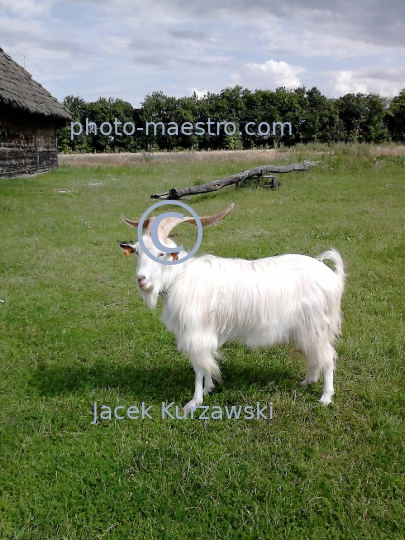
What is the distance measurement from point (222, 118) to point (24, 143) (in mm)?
11632

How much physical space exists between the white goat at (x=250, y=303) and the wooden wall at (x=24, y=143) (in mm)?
12394

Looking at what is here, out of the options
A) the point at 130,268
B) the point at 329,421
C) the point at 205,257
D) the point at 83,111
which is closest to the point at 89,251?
the point at 130,268

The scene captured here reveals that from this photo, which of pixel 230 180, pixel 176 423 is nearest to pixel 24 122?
pixel 230 180

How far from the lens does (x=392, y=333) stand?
171 inches

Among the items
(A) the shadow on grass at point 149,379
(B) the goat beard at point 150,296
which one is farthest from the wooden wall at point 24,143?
(B) the goat beard at point 150,296

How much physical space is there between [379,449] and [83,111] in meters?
6.72

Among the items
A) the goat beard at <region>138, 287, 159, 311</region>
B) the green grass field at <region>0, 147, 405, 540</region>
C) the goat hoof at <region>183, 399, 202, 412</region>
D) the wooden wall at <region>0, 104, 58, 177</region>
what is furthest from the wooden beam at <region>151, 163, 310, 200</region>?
the wooden wall at <region>0, 104, 58, 177</region>

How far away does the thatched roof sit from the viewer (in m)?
12.4

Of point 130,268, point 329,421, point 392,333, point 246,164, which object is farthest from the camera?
point 246,164

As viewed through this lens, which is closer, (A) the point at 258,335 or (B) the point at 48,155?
(A) the point at 258,335

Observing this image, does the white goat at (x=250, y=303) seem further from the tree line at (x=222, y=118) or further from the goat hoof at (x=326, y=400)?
the tree line at (x=222, y=118)

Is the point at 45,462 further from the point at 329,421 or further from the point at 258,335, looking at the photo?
the point at 329,421

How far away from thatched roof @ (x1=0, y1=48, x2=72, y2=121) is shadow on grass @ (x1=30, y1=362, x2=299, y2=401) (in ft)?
35.1

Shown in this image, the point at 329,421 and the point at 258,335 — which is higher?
the point at 258,335
